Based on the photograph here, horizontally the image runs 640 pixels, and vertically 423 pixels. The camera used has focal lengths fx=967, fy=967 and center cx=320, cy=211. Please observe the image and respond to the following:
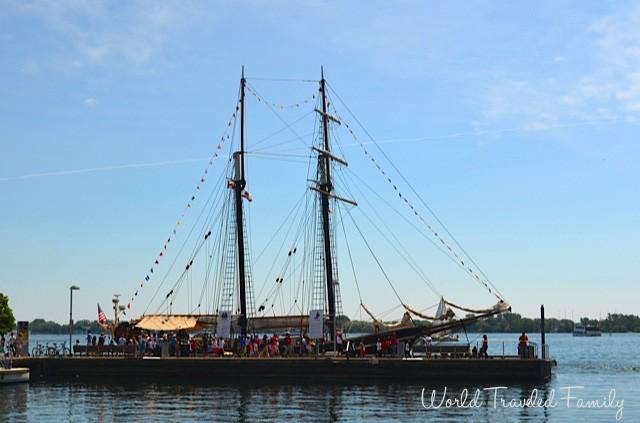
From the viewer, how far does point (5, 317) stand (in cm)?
6569

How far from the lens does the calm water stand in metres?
41.9

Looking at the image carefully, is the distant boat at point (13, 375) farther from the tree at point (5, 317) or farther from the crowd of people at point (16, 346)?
the tree at point (5, 317)

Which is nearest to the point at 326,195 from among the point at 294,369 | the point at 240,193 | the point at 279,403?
the point at 240,193

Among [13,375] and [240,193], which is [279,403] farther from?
[240,193]

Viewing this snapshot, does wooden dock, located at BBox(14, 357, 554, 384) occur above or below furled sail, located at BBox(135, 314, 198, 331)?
below

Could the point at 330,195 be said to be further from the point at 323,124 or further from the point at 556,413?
the point at 556,413

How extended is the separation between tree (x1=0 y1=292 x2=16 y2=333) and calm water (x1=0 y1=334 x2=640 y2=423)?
11395 mm

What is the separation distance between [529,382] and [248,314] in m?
19.6

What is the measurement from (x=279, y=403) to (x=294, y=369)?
34.7 ft

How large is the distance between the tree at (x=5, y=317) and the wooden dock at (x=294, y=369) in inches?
275

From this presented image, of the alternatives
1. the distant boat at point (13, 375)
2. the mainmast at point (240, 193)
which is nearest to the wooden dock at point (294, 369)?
the distant boat at point (13, 375)

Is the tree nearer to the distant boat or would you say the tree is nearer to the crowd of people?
the crowd of people

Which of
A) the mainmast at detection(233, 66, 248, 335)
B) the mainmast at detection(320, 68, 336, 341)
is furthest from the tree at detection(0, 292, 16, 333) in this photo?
the mainmast at detection(320, 68, 336, 341)

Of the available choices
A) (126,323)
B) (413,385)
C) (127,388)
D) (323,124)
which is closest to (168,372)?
(127,388)
